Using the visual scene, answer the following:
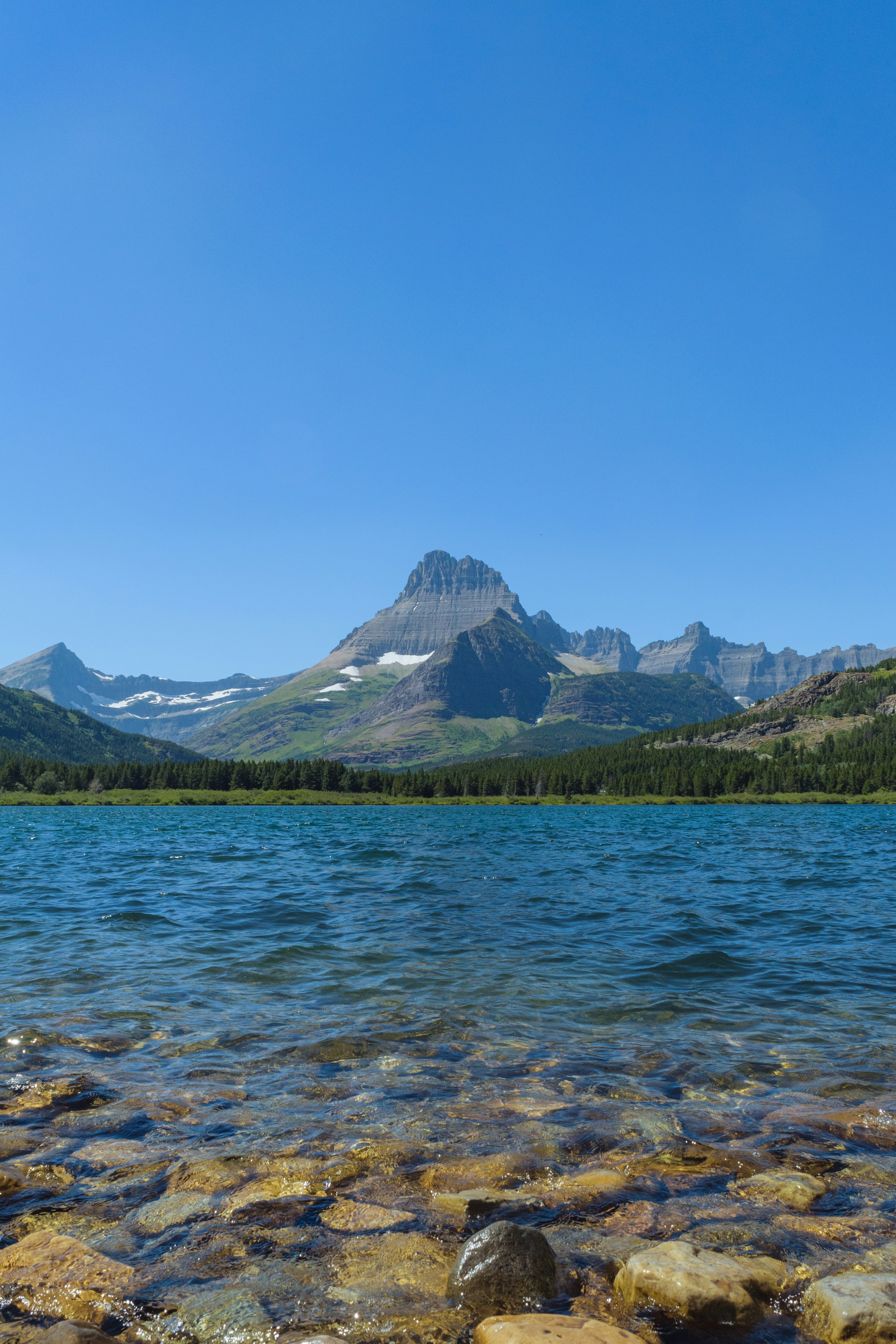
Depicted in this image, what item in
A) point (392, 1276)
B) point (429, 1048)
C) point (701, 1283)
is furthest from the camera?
point (429, 1048)

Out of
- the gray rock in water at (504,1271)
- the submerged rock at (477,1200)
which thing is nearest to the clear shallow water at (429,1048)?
the submerged rock at (477,1200)

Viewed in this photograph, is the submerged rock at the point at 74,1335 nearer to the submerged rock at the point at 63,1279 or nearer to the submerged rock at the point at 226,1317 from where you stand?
the submerged rock at the point at 63,1279

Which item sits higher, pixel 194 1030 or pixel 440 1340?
pixel 440 1340

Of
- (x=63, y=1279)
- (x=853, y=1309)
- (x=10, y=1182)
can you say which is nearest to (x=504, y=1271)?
(x=853, y=1309)

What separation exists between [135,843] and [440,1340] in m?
77.0

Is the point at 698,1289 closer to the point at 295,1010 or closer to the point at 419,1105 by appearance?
the point at 419,1105

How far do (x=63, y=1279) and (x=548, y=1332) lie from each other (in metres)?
Answer: 4.95

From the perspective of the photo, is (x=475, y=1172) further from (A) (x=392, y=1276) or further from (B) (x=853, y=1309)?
(B) (x=853, y=1309)

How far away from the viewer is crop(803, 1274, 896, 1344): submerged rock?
6977 mm

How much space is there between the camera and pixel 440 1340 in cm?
709

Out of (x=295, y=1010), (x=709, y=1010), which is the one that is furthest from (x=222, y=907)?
(x=709, y=1010)

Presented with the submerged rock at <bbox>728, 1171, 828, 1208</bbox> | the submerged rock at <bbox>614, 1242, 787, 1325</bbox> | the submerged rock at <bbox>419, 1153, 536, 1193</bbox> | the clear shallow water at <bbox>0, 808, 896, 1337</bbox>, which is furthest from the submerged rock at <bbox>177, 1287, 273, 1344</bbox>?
the submerged rock at <bbox>728, 1171, 828, 1208</bbox>

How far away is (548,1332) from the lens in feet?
22.8

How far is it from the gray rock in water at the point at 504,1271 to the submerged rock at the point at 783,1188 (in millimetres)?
3221
